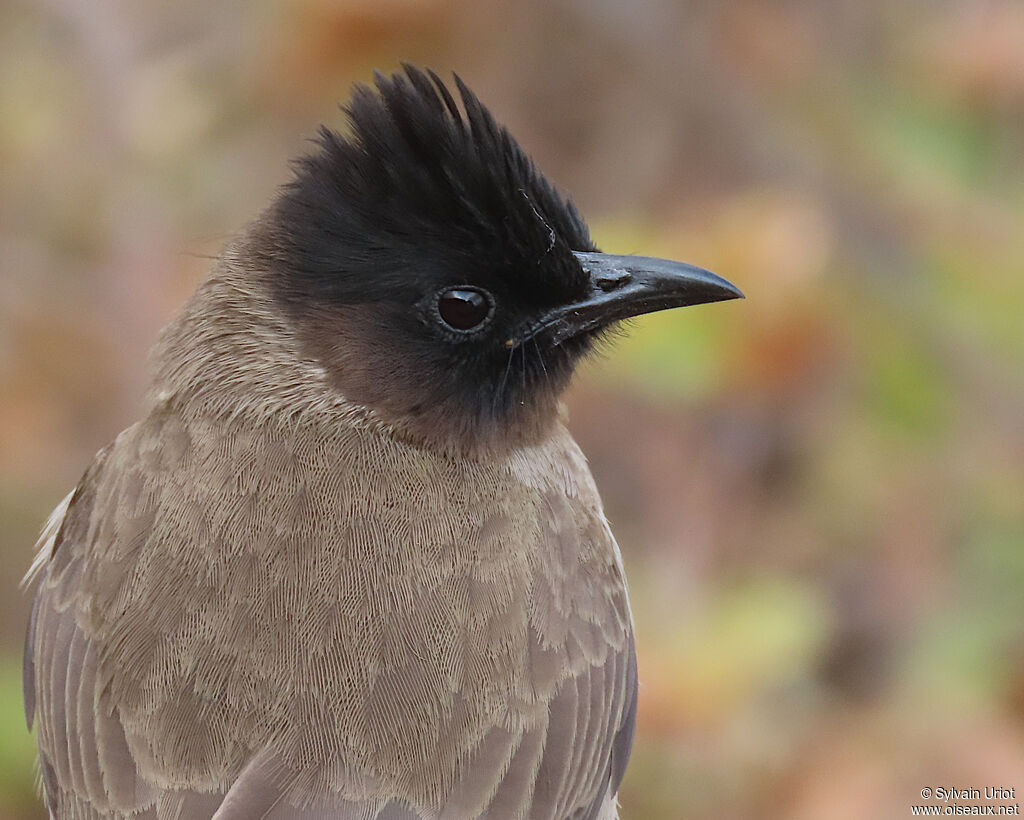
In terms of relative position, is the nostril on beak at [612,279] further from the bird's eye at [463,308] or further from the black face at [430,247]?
the bird's eye at [463,308]

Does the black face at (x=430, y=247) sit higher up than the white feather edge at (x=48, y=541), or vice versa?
the black face at (x=430, y=247)

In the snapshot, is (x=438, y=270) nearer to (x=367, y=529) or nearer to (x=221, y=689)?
(x=367, y=529)

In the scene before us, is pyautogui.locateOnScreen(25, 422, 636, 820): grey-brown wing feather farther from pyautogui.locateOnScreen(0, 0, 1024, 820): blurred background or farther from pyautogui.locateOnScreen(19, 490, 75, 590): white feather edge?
pyautogui.locateOnScreen(0, 0, 1024, 820): blurred background

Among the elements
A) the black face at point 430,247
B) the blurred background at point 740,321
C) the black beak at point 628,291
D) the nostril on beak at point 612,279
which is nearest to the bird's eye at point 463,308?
the black face at point 430,247

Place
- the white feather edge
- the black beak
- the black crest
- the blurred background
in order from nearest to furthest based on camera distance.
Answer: the black crest, the black beak, the white feather edge, the blurred background

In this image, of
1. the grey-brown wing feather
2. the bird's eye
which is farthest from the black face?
the grey-brown wing feather

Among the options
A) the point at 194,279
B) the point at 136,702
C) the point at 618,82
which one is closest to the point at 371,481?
the point at 136,702

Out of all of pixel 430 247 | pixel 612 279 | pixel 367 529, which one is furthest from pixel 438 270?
pixel 367 529
